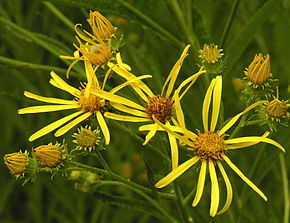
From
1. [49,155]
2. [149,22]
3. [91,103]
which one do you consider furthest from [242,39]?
[49,155]

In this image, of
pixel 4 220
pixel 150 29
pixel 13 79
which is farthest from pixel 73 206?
pixel 150 29

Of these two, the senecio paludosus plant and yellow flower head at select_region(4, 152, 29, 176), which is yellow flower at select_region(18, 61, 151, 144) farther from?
yellow flower head at select_region(4, 152, 29, 176)

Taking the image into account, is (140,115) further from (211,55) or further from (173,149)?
(211,55)

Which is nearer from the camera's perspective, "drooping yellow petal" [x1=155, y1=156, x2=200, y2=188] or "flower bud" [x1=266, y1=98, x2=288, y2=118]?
"drooping yellow petal" [x1=155, y1=156, x2=200, y2=188]

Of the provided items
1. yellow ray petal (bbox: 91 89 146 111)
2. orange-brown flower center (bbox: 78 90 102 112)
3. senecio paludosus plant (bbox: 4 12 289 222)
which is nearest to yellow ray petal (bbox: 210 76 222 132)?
senecio paludosus plant (bbox: 4 12 289 222)

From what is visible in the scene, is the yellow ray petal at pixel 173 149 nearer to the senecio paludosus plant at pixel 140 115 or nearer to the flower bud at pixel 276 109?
the senecio paludosus plant at pixel 140 115

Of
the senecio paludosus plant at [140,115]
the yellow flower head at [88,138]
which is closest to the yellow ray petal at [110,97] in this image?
the senecio paludosus plant at [140,115]

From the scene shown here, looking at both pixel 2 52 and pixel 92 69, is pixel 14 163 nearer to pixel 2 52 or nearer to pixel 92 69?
pixel 92 69
